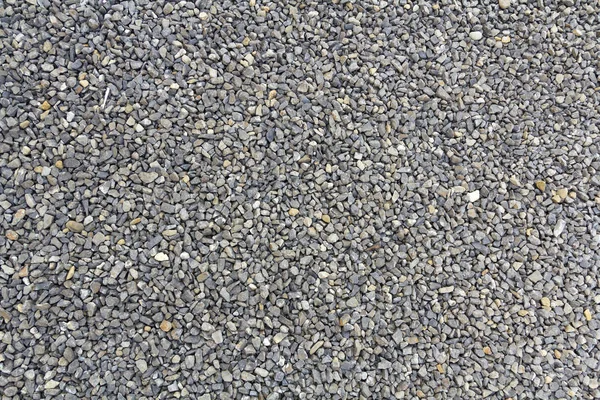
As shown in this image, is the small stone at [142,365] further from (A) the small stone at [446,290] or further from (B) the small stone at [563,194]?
(B) the small stone at [563,194]

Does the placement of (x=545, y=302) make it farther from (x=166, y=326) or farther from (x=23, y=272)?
(x=23, y=272)

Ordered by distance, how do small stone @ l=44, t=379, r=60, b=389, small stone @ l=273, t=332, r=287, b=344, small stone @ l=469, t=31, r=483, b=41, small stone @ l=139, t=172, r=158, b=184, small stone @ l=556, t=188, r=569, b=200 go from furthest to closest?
small stone @ l=469, t=31, r=483, b=41 → small stone @ l=556, t=188, r=569, b=200 → small stone @ l=139, t=172, r=158, b=184 → small stone @ l=273, t=332, r=287, b=344 → small stone @ l=44, t=379, r=60, b=389

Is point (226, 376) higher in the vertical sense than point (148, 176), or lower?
lower

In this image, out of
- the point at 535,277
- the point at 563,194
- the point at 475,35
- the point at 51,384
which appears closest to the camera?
the point at 51,384

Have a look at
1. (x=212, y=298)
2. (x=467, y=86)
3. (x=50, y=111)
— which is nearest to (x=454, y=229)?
(x=467, y=86)

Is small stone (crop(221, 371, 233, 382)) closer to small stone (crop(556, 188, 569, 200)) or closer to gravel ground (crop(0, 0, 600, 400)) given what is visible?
gravel ground (crop(0, 0, 600, 400))

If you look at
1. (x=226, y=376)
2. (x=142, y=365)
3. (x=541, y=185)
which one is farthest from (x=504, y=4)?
(x=142, y=365)

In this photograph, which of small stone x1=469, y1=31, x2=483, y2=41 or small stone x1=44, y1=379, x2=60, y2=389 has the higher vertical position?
small stone x1=469, y1=31, x2=483, y2=41

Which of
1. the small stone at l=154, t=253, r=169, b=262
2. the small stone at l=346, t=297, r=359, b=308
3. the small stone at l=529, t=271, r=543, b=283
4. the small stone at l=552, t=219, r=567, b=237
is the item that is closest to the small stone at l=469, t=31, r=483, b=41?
the small stone at l=552, t=219, r=567, b=237

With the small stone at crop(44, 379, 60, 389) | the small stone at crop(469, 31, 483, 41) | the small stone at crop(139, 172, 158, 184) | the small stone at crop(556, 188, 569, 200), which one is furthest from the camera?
the small stone at crop(469, 31, 483, 41)

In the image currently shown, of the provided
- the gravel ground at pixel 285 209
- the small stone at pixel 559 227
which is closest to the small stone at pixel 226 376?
the gravel ground at pixel 285 209
